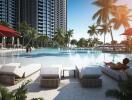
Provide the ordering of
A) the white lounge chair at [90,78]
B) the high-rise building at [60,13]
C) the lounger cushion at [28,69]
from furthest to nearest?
the high-rise building at [60,13] < the lounger cushion at [28,69] < the white lounge chair at [90,78]

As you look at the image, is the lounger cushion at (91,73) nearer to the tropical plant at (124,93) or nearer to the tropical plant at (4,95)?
the tropical plant at (124,93)

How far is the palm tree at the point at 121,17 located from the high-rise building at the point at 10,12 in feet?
276

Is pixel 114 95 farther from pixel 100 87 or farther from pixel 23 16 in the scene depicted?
pixel 23 16

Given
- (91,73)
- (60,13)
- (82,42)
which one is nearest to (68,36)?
(82,42)

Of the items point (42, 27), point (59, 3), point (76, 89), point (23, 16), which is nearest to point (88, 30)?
point (42, 27)

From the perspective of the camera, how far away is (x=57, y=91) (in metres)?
8.57

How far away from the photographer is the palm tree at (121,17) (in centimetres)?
3650

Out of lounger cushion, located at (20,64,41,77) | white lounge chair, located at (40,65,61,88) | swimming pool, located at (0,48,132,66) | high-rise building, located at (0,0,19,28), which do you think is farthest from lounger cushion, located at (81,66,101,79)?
high-rise building, located at (0,0,19,28)

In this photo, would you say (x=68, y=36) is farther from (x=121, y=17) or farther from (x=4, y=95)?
(x=4, y=95)

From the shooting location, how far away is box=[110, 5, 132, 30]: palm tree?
1437 inches

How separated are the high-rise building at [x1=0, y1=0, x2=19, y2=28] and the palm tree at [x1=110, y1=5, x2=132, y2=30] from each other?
3313 inches

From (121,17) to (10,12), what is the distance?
92711mm

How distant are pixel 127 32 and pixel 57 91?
6797 mm

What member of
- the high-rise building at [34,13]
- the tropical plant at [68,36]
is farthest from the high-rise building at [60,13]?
the tropical plant at [68,36]
